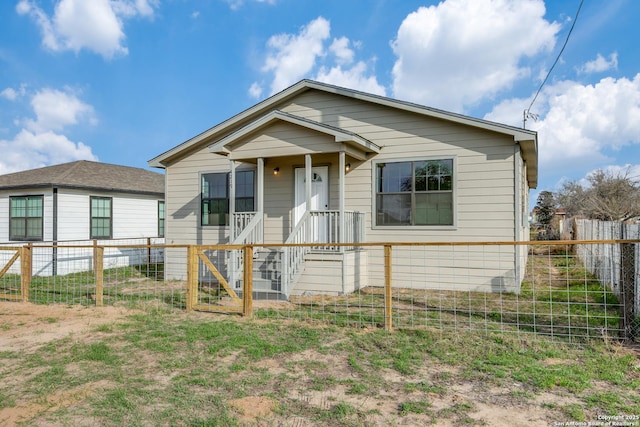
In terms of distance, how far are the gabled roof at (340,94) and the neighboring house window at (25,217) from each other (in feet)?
15.2

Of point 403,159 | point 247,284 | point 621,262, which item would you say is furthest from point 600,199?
point 247,284

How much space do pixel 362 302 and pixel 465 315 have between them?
183 cm

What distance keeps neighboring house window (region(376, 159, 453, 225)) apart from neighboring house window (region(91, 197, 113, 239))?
9.96 meters

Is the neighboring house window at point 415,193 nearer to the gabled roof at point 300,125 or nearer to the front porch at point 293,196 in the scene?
the front porch at point 293,196

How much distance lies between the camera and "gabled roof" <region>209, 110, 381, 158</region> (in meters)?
8.06

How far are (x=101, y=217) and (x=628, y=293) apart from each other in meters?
14.4

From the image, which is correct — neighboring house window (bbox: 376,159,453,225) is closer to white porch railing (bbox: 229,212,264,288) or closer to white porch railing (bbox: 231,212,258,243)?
white porch railing (bbox: 229,212,264,288)

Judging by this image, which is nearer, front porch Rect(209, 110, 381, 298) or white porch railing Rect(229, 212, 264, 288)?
front porch Rect(209, 110, 381, 298)

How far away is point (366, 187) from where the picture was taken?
921cm

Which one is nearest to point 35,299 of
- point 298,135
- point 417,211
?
point 298,135

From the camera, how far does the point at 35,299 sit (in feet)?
26.7

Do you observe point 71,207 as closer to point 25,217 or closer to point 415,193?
point 25,217

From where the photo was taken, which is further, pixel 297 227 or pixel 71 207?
pixel 71 207

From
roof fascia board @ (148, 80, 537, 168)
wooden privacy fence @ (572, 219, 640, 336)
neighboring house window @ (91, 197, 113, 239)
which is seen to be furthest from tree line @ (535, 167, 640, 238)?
neighboring house window @ (91, 197, 113, 239)
